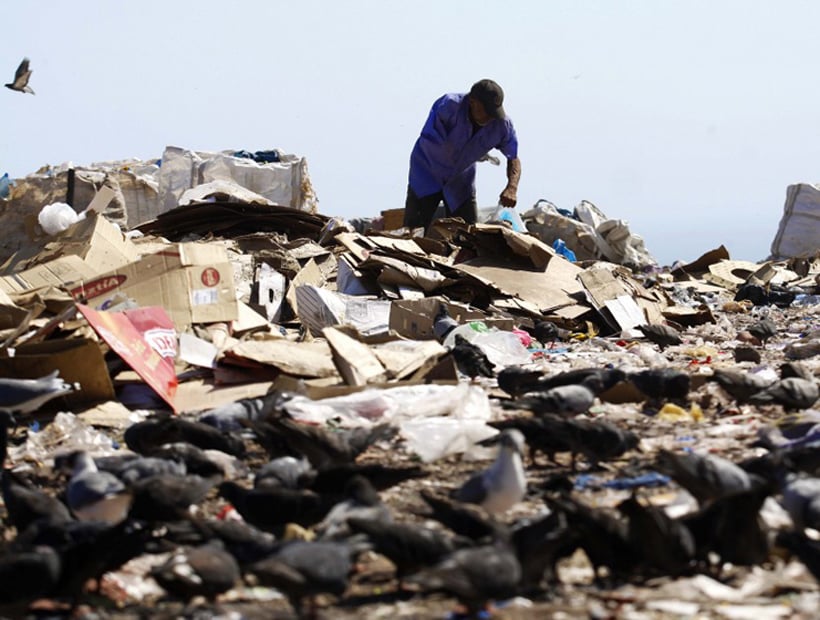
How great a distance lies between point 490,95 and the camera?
9.16 meters

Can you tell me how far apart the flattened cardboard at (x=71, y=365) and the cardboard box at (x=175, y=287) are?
0.85m

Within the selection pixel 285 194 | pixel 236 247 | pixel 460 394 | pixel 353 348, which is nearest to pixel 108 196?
pixel 236 247

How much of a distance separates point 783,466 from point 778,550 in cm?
53

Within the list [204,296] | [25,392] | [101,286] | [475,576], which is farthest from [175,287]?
[475,576]

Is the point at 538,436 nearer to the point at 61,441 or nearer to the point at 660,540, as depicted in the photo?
the point at 660,540

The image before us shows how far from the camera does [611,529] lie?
2.79 meters

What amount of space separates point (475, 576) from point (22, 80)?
23.9 ft

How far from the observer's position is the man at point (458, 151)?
932 cm

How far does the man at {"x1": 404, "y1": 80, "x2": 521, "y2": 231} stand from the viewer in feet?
30.6

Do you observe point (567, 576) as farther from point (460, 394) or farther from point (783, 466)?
point (460, 394)

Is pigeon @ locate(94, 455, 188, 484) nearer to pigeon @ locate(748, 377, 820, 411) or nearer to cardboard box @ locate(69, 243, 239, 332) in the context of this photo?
cardboard box @ locate(69, 243, 239, 332)

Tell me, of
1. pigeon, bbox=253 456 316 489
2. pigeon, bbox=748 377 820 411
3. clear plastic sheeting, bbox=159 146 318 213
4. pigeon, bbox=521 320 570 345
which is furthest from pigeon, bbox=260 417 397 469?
clear plastic sheeting, bbox=159 146 318 213

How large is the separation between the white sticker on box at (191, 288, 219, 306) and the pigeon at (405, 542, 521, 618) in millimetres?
3716

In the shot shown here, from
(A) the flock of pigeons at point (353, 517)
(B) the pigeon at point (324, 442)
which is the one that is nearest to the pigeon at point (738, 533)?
(A) the flock of pigeons at point (353, 517)
